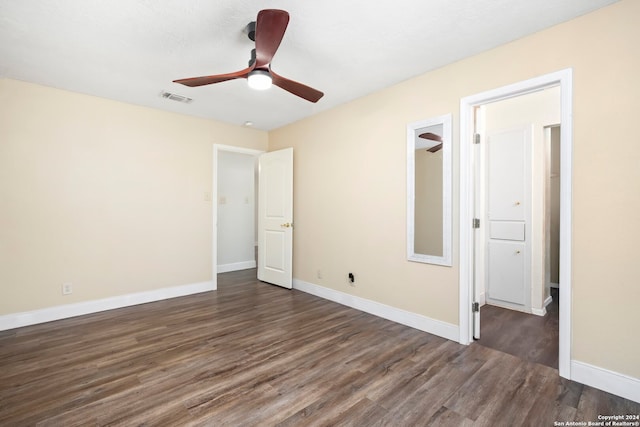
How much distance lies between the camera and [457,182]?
9.05 ft

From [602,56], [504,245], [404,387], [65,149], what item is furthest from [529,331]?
[65,149]

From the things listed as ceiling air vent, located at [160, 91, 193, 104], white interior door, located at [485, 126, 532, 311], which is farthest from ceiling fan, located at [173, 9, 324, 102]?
white interior door, located at [485, 126, 532, 311]

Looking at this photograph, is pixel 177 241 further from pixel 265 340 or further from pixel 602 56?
pixel 602 56

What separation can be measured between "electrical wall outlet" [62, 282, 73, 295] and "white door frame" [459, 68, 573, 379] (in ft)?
14.2

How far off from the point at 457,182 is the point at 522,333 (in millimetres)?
1686

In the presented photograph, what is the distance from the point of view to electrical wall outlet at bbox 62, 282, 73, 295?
3.36m

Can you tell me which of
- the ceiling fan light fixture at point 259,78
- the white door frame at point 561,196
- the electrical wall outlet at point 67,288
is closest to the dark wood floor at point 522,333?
the white door frame at point 561,196

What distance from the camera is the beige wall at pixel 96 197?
3.11 metres

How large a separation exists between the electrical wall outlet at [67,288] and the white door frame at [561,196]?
4.33 m

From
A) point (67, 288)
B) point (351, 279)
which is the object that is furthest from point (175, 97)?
point (351, 279)

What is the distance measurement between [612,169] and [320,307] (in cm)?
306

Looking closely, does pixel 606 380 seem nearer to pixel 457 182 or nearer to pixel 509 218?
pixel 457 182

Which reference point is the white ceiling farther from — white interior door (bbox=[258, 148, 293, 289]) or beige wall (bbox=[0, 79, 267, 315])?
white interior door (bbox=[258, 148, 293, 289])

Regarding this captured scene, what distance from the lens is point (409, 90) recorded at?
10.2ft
